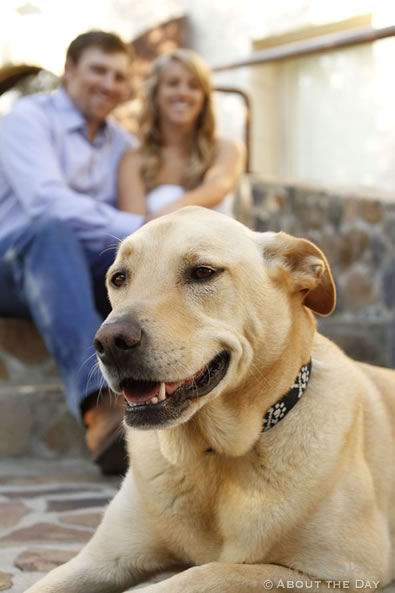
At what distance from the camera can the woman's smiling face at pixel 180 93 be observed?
17.1 feet

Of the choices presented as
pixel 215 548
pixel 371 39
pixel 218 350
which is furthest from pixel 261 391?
pixel 371 39

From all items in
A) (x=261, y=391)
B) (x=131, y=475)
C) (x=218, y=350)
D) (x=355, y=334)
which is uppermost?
(x=218, y=350)

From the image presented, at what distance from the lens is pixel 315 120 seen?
8.85 metres

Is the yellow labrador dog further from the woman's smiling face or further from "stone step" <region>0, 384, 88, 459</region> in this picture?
the woman's smiling face

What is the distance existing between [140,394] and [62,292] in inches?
75.8

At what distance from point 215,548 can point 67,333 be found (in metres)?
1.83

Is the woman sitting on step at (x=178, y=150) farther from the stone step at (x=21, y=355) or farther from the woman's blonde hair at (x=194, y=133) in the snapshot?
the stone step at (x=21, y=355)

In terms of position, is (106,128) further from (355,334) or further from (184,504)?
(184,504)

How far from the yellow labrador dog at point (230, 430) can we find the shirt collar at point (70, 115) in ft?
8.14

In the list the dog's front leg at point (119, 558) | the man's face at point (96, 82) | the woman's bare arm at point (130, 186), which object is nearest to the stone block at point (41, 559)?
the dog's front leg at point (119, 558)

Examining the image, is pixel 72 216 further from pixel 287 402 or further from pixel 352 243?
pixel 352 243

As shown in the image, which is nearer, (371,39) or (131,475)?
(131,475)

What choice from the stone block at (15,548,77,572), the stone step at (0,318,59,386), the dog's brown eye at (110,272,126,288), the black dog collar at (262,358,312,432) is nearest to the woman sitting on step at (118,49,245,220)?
the stone step at (0,318,59,386)

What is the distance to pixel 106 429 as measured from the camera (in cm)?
405
